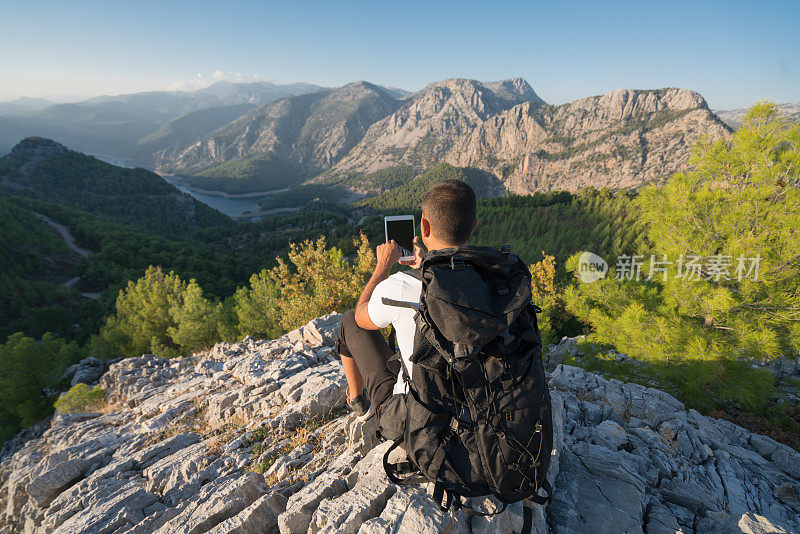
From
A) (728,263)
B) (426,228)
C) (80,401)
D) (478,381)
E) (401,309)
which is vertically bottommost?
(80,401)

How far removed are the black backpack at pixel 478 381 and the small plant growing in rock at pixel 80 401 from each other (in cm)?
1637

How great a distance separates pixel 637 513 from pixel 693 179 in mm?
9471

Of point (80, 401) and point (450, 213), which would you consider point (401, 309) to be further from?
point (80, 401)

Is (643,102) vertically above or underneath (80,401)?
above

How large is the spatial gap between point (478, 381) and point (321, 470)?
11.4ft

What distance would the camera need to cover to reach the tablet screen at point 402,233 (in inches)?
147

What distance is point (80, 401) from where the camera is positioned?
12.3m

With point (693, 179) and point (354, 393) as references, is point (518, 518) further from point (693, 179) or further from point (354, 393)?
point (693, 179)

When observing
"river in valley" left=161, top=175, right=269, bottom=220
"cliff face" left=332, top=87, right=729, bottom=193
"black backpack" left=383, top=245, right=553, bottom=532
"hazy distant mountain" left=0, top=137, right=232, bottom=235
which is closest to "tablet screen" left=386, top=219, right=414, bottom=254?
"black backpack" left=383, top=245, right=553, bottom=532

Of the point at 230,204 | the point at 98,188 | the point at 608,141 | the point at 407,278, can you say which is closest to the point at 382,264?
the point at 407,278

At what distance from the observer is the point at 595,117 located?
176 m

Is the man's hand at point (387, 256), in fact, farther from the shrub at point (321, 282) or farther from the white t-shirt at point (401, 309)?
the shrub at point (321, 282)

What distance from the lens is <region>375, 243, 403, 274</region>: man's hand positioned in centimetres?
342

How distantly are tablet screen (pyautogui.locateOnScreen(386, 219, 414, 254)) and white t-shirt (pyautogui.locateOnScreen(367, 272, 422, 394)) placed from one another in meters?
1.08
